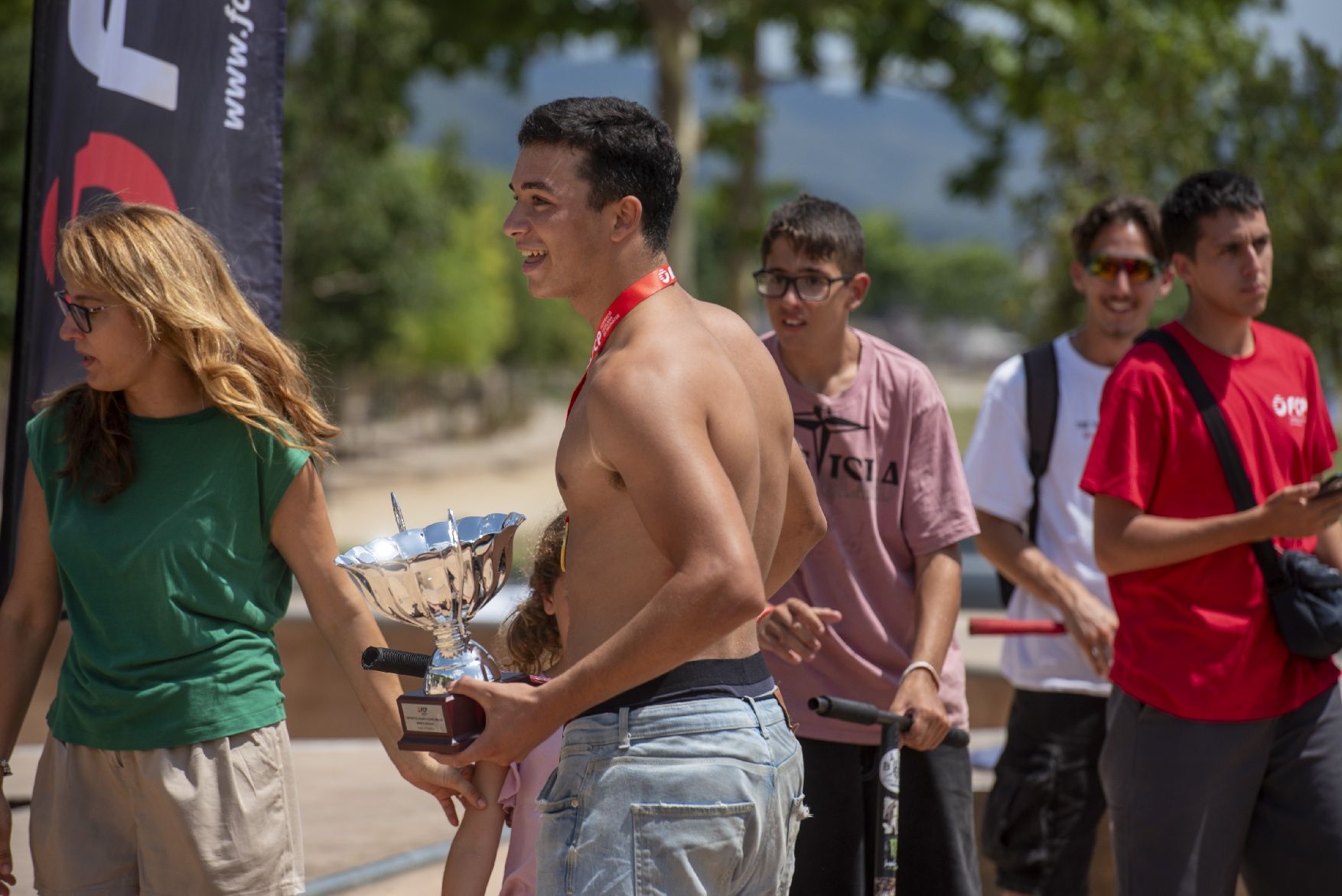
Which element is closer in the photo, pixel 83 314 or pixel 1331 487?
pixel 83 314

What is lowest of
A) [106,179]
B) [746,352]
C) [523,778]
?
[523,778]

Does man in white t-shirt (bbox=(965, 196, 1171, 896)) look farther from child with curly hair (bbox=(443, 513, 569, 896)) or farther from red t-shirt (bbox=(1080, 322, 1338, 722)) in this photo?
child with curly hair (bbox=(443, 513, 569, 896))

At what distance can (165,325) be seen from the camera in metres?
2.90

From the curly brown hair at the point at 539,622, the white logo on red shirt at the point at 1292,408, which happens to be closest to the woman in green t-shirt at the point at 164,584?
the curly brown hair at the point at 539,622

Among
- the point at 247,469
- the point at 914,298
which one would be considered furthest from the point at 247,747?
the point at 914,298

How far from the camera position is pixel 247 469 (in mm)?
2957

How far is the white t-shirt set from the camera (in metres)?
4.54

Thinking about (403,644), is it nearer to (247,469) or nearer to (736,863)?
(247,469)

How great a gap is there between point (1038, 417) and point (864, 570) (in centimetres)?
112

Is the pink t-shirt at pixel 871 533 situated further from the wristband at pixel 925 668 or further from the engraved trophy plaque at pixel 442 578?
the engraved trophy plaque at pixel 442 578

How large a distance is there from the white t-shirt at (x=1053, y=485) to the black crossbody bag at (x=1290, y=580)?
0.99 metres

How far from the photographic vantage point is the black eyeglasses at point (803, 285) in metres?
3.80

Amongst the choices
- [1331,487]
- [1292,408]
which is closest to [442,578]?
[1331,487]

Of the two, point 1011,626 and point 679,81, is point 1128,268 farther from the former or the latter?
point 679,81
